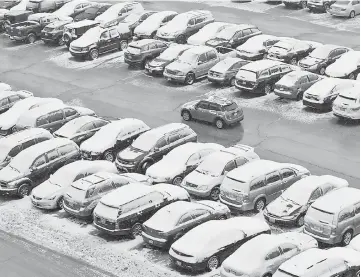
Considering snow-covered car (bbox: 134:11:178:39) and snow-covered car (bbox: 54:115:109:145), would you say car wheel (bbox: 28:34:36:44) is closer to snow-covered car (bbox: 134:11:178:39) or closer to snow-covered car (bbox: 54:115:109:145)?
snow-covered car (bbox: 134:11:178:39)


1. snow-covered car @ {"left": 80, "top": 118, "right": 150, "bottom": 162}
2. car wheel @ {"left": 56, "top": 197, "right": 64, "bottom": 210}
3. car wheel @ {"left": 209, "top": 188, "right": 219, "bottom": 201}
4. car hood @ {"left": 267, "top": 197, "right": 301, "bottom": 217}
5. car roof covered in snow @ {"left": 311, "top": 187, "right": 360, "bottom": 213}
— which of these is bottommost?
car wheel @ {"left": 209, "top": 188, "right": 219, "bottom": 201}

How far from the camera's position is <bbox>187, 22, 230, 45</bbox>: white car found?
1812 inches

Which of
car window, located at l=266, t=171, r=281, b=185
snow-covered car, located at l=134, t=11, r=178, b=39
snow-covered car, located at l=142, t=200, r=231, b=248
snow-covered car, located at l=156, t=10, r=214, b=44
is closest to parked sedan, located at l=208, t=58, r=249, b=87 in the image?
snow-covered car, located at l=156, t=10, r=214, b=44

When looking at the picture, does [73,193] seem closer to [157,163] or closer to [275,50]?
[157,163]

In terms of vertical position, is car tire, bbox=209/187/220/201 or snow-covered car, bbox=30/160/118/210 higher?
snow-covered car, bbox=30/160/118/210

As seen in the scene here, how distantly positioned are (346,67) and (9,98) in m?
17.8

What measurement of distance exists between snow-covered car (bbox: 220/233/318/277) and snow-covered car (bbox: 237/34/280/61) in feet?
68.1

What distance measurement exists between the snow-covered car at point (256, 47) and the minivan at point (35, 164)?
14.9 metres

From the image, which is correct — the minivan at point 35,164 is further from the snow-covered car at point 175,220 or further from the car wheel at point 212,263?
the car wheel at point 212,263

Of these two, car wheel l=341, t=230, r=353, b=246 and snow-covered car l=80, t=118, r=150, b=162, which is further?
snow-covered car l=80, t=118, r=150, b=162

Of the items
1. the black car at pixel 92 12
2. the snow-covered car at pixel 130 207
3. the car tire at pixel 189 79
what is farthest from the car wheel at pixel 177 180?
the black car at pixel 92 12

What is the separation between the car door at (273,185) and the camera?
92.3 feet

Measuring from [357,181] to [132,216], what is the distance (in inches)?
374

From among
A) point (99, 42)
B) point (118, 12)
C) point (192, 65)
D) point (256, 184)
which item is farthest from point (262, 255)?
point (118, 12)
